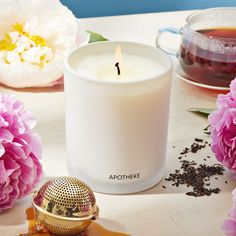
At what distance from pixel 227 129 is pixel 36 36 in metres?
0.31

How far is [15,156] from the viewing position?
58 centimetres

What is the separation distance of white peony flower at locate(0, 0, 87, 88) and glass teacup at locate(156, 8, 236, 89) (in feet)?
0.44

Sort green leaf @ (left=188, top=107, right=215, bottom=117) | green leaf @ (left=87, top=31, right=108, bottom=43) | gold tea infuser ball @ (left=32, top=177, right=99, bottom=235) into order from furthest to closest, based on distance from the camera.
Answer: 1. green leaf @ (left=87, top=31, right=108, bottom=43)
2. green leaf @ (left=188, top=107, right=215, bottom=117)
3. gold tea infuser ball @ (left=32, top=177, right=99, bottom=235)

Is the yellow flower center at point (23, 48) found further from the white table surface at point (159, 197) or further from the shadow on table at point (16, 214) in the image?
the shadow on table at point (16, 214)

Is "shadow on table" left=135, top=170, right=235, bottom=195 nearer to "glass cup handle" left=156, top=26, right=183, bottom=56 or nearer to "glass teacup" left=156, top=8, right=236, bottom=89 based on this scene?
"glass teacup" left=156, top=8, right=236, bottom=89

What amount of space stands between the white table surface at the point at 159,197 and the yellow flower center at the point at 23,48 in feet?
0.13

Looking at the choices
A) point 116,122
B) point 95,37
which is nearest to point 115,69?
point 116,122

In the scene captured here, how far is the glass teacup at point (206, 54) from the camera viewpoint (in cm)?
83

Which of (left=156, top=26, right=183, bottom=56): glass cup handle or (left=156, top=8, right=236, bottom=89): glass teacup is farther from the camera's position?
(left=156, top=26, right=183, bottom=56): glass cup handle

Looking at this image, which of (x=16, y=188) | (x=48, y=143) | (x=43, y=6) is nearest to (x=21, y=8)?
(x=43, y=6)

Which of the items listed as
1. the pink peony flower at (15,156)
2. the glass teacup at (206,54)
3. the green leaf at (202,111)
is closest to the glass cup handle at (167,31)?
the glass teacup at (206,54)

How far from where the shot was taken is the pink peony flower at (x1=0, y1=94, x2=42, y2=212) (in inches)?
22.7

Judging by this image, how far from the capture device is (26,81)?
818 millimetres

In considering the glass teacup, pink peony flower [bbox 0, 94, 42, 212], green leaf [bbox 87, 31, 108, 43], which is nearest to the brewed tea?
the glass teacup
